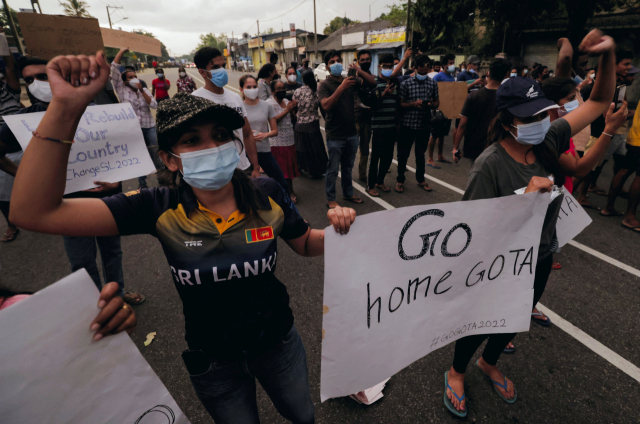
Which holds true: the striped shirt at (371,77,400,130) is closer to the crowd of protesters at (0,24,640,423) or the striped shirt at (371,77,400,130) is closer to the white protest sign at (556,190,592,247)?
the crowd of protesters at (0,24,640,423)

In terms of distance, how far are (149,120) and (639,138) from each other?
7464mm

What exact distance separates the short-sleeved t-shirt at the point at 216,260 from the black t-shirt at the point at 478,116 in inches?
155

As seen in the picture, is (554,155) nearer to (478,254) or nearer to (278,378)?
(478,254)

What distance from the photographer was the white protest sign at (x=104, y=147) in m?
2.38

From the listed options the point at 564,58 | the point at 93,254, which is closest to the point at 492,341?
the point at 564,58

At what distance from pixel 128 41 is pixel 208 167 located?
4.51 m

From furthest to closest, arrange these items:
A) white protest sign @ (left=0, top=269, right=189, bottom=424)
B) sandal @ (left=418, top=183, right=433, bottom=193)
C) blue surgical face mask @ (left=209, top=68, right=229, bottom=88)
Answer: sandal @ (left=418, top=183, right=433, bottom=193)
blue surgical face mask @ (left=209, top=68, right=229, bottom=88)
white protest sign @ (left=0, top=269, right=189, bottom=424)

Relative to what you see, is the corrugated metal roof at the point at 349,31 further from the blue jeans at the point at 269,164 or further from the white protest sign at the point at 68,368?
the white protest sign at the point at 68,368

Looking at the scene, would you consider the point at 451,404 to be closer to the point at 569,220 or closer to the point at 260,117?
the point at 569,220

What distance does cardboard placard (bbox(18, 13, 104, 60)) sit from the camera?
3125 millimetres

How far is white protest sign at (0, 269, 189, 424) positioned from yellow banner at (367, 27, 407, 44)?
3168 centimetres

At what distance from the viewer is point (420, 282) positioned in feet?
5.00

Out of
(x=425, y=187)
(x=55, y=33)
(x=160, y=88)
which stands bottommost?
(x=425, y=187)

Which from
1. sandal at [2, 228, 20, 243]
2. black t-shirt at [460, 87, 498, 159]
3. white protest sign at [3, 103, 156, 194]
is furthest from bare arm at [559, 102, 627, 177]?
sandal at [2, 228, 20, 243]
